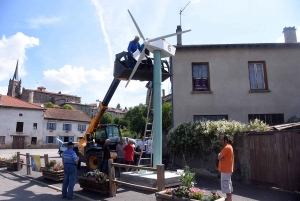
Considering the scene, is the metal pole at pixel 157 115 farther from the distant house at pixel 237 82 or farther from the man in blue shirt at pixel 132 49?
the distant house at pixel 237 82

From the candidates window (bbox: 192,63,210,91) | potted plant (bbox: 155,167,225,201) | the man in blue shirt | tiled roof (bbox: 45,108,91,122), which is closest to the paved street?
potted plant (bbox: 155,167,225,201)

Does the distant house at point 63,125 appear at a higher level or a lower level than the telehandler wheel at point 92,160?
higher

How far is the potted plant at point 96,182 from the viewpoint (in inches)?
300

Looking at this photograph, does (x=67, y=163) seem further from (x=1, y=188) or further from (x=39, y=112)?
(x=39, y=112)

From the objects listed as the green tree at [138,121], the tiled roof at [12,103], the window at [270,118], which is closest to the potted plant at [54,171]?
the window at [270,118]

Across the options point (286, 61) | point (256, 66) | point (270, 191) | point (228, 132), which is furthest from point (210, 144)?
point (286, 61)

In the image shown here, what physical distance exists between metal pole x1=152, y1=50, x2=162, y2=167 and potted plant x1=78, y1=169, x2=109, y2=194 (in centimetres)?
170

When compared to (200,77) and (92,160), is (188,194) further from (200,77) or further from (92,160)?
(200,77)

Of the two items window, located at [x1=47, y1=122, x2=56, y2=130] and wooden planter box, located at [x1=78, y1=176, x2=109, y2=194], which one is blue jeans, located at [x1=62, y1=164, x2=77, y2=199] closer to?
wooden planter box, located at [x1=78, y1=176, x2=109, y2=194]

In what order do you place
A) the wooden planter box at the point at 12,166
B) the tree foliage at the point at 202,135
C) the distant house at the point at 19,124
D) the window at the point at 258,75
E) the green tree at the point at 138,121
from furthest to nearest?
the green tree at the point at 138,121 < the distant house at the point at 19,124 < the window at the point at 258,75 < the wooden planter box at the point at 12,166 < the tree foliage at the point at 202,135

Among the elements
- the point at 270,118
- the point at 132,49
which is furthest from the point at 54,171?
the point at 270,118

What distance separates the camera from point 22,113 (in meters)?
43.1

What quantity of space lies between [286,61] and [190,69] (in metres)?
6.10

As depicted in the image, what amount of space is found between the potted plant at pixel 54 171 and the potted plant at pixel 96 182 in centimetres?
195
